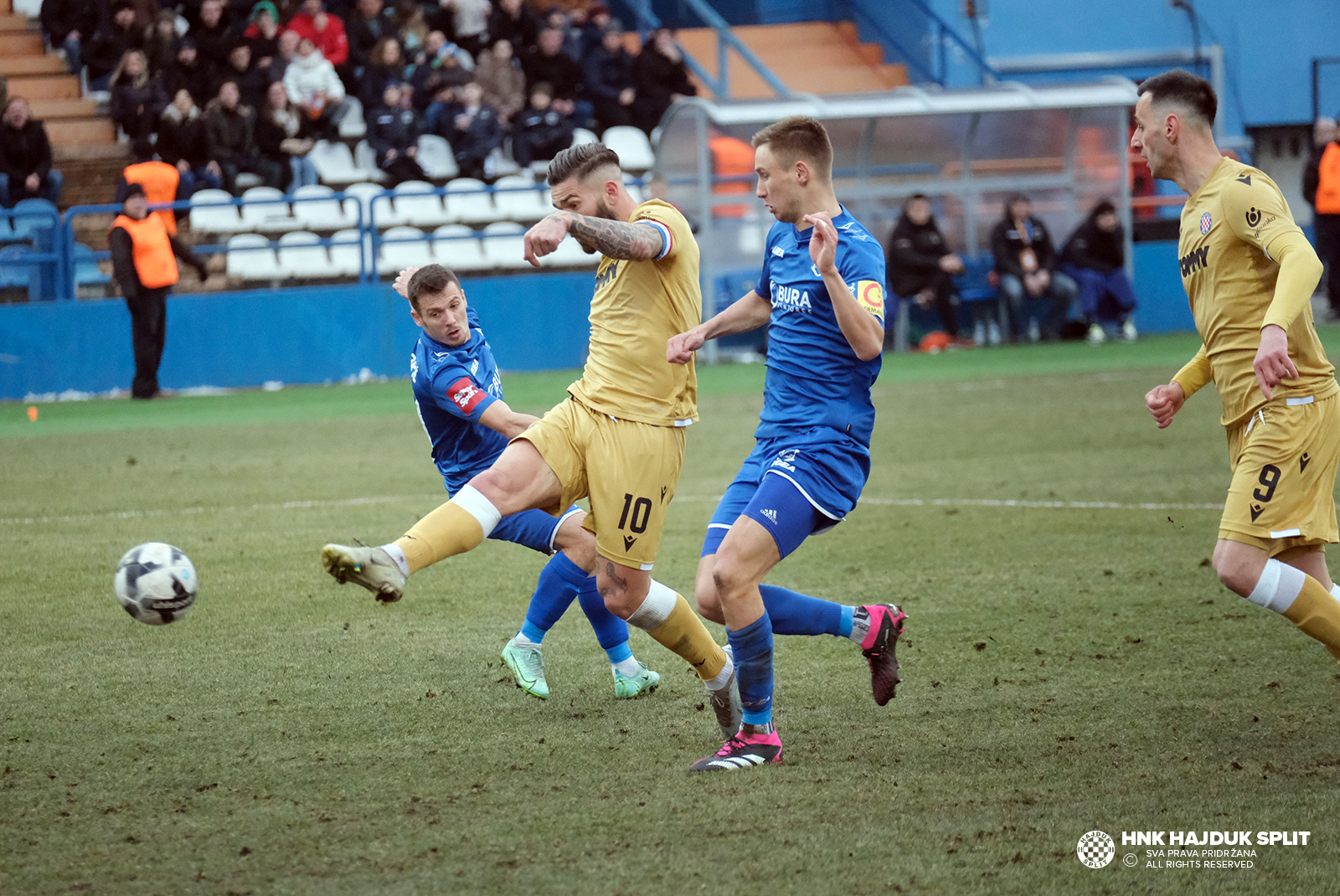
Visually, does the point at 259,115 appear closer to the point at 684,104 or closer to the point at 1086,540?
the point at 684,104

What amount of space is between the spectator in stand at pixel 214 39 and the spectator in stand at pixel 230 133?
1.25 meters

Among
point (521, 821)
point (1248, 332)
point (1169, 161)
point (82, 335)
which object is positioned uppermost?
point (1169, 161)

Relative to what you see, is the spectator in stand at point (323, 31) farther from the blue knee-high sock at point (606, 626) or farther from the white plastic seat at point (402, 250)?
the blue knee-high sock at point (606, 626)

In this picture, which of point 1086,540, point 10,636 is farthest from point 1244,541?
point 10,636

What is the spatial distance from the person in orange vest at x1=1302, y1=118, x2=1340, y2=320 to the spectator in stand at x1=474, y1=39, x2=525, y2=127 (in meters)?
11.1

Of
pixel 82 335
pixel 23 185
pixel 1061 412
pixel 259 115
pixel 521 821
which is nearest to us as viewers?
pixel 521 821

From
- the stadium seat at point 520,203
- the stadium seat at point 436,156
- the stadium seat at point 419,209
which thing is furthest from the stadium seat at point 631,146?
the stadium seat at point 419,209

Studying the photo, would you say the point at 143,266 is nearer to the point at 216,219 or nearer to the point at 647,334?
the point at 216,219

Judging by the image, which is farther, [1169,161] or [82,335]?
[82,335]

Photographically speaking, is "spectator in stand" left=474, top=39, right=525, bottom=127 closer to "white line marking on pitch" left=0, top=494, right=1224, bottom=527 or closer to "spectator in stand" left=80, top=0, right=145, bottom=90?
"spectator in stand" left=80, top=0, right=145, bottom=90

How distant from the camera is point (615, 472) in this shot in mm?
4742

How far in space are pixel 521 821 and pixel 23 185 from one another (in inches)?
684

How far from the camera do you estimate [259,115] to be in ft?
66.6

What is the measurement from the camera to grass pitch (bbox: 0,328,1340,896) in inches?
145
